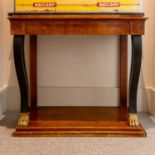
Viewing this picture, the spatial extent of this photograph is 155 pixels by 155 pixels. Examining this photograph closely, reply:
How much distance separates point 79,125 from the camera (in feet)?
4.88

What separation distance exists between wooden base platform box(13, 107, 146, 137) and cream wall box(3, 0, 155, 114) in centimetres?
20

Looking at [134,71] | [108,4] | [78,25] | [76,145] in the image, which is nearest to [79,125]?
[76,145]

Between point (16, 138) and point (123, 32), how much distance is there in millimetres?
661

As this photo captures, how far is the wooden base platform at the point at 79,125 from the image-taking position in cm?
143

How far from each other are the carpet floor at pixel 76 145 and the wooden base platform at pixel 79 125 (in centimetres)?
4

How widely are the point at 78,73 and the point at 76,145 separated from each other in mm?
696

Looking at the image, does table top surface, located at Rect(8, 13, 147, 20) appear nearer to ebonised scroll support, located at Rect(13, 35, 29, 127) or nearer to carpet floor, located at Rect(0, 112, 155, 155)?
ebonised scroll support, located at Rect(13, 35, 29, 127)

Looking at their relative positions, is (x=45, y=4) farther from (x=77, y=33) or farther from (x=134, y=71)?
(x=134, y=71)

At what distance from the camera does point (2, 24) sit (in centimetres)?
187

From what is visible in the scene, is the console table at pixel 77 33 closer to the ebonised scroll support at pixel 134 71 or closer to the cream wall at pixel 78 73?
the ebonised scroll support at pixel 134 71

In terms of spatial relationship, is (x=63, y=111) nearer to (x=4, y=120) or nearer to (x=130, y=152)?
(x=4, y=120)

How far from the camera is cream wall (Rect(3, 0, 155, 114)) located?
75.9 inches

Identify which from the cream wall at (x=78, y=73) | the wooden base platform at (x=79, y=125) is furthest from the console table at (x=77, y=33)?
the cream wall at (x=78, y=73)

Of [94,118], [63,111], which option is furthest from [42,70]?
[94,118]
